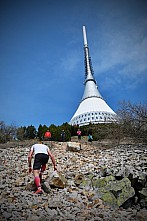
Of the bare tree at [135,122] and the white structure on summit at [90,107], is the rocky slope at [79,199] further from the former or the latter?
the white structure on summit at [90,107]

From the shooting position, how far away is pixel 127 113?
13836 mm

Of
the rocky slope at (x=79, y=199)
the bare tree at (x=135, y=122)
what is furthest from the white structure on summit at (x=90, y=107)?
the rocky slope at (x=79, y=199)

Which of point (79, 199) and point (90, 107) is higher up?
point (90, 107)

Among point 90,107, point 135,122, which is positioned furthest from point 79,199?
point 90,107

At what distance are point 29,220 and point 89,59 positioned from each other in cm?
6428

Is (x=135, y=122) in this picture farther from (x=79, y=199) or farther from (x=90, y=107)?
(x=90, y=107)

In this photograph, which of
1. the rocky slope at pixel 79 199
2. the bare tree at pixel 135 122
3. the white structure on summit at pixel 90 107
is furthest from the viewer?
the white structure on summit at pixel 90 107

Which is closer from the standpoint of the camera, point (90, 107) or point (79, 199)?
point (79, 199)

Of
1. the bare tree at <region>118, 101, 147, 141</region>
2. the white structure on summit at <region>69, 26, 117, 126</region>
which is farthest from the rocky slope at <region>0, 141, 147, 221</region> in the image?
the white structure on summit at <region>69, 26, 117, 126</region>

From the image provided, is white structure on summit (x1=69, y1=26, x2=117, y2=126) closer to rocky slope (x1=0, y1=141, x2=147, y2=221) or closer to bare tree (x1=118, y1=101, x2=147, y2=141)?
bare tree (x1=118, y1=101, x2=147, y2=141)

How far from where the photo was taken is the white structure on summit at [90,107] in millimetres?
41969

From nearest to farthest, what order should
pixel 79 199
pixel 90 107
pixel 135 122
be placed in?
pixel 79 199
pixel 135 122
pixel 90 107

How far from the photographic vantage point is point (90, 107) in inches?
1791

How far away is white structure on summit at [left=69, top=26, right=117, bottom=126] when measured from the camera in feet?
138
